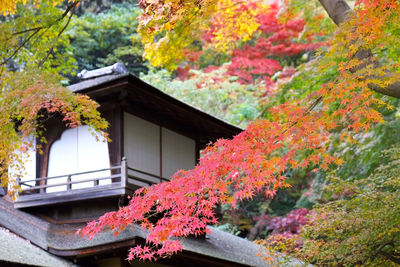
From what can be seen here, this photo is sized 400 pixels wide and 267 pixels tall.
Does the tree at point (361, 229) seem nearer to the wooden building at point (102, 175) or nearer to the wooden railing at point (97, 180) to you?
the wooden building at point (102, 175)

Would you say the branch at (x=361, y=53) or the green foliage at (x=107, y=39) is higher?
the green foliage at (x=107, y=39)

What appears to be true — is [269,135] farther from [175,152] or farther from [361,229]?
[175,152]

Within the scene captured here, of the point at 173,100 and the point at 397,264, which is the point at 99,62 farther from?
the point at 397,264

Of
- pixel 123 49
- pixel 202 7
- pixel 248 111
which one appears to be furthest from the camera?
pixel 123 49

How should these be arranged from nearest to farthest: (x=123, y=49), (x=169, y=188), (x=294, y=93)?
(x=169, y=188) < (x=294, y=93) < (x=123, y=49)

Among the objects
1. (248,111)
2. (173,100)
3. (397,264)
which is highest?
(248,111)

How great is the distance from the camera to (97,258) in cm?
934

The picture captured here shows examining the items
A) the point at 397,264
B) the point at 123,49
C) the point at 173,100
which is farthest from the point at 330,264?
the point at 123,49

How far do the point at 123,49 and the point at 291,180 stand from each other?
9.56 meters

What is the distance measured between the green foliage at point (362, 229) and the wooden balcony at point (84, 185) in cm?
318

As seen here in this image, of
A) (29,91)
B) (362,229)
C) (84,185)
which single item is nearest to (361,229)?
(362,229)

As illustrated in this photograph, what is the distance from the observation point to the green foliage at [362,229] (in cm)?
768

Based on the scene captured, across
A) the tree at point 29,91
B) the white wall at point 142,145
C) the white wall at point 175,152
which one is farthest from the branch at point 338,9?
the white wall at point 175,152

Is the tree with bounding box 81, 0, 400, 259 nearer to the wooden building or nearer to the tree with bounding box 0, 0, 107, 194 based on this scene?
the tree with bounding box 0, 0, 107, 194
